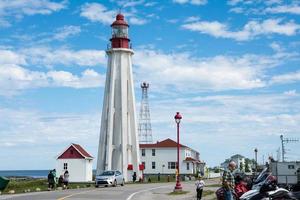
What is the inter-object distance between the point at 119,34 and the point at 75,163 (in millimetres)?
17222

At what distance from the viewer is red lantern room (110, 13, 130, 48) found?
221 feet

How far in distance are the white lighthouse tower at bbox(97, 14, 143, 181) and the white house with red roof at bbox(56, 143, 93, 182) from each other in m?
4.55

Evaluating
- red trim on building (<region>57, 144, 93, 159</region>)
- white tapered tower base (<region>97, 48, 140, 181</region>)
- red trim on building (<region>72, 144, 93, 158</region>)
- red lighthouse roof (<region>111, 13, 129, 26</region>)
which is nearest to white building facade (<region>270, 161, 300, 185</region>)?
white tapered tower base (<region>97, 48, 140, 181</region>)

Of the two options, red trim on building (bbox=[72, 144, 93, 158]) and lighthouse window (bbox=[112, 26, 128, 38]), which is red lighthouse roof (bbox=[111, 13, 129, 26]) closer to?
lighthouse window (bbox=[112, 26, 128, 38])

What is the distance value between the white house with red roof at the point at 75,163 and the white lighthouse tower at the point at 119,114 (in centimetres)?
455

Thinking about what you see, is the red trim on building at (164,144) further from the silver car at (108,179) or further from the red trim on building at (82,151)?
the silver car at (108,179)

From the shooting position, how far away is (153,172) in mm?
92938

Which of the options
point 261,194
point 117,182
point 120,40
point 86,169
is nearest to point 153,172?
point 86,169

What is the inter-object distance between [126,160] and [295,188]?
4510cm

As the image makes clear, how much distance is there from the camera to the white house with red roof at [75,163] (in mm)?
68875

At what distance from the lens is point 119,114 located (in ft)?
216

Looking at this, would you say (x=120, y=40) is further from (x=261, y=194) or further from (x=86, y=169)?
(x=261, y=194)

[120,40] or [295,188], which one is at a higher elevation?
[120,40]

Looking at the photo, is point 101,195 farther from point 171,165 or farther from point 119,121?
point 171,165
